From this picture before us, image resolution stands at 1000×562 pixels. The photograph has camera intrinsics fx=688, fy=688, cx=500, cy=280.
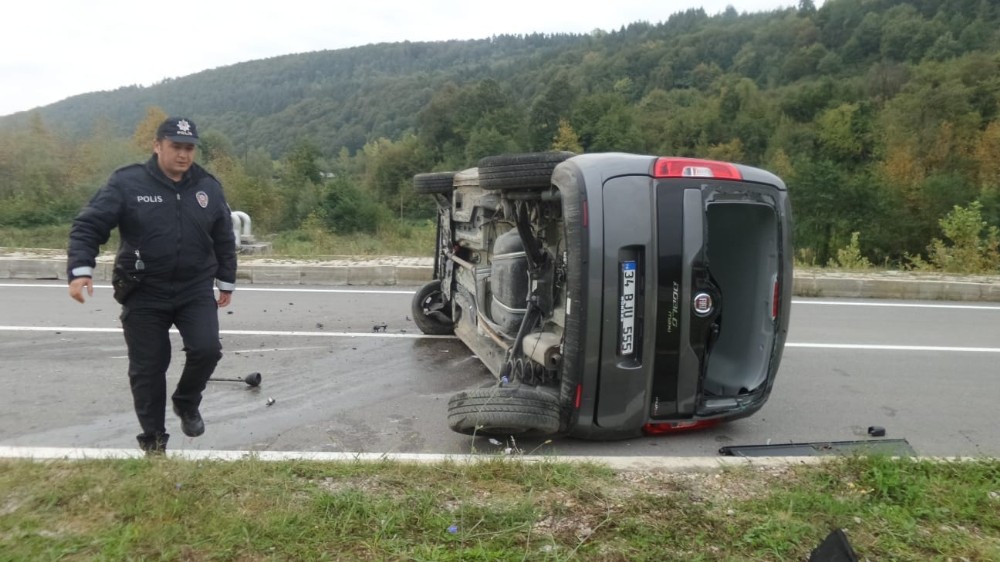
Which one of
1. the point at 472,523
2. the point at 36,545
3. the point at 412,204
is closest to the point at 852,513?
the point at 472,523

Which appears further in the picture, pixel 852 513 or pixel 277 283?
pixel 277 283

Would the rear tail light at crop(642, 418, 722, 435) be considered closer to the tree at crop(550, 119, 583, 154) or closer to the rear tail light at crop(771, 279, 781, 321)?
the rear tail light at crop(771, 279, 781, 321)

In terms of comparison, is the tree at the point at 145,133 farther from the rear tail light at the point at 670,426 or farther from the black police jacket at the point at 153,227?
the rear tail light at the point at 670,426

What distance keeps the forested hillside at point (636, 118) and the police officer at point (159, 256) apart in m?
18.8

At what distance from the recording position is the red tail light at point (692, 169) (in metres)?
3.85

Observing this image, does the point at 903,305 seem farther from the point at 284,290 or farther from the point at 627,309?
the point at 284,290

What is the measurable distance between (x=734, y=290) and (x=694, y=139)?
7350 cm

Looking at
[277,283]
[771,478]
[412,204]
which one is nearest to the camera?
[771,478]

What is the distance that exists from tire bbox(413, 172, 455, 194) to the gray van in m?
1.69

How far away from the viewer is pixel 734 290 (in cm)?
462

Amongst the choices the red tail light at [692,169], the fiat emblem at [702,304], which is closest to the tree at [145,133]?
the red tail light at [692,169]

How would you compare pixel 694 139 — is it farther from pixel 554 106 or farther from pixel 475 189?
pixel 475 189

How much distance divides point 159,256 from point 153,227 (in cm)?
15

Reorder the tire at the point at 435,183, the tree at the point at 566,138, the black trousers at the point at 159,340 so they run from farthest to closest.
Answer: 1. the tree at the point at 566,138
2. the tire at the point at 435,183
3. the black trousers at the point at 159,340
